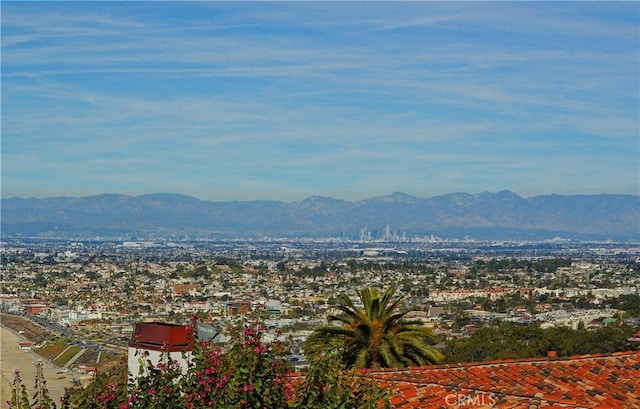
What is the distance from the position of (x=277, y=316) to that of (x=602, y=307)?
64.9ft

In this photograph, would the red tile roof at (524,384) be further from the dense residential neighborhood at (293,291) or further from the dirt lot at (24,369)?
the dense residential neighborhood at (293,291)

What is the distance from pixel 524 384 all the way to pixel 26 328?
5954cm

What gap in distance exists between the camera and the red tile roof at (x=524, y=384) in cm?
867

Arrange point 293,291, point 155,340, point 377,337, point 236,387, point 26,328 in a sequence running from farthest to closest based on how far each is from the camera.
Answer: point 293,291 < point 26,328 < point 377,337 < point 155,340 < point 236,387

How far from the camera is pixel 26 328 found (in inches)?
2579

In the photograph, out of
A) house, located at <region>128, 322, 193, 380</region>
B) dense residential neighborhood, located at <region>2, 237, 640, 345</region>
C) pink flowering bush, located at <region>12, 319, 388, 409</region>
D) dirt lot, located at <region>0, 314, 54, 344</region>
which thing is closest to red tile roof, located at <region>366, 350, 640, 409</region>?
house, located at <region>128, 322, 193, 380</region>

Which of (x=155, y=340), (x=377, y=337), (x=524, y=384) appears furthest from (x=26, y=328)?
(x=155, y=340)

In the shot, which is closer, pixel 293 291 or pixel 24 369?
pixel 24 369

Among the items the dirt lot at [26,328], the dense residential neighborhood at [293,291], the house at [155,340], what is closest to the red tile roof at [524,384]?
the house at [155,340]

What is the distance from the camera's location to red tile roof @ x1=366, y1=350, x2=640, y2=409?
8.67 meters

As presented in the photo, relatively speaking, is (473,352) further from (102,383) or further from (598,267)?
(598,267)

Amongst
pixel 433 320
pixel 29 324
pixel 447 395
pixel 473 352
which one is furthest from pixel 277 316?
pixel 447 395

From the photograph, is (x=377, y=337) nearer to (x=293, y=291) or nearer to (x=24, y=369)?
(x=24, y=369)

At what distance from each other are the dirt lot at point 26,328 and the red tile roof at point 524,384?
52.3m
